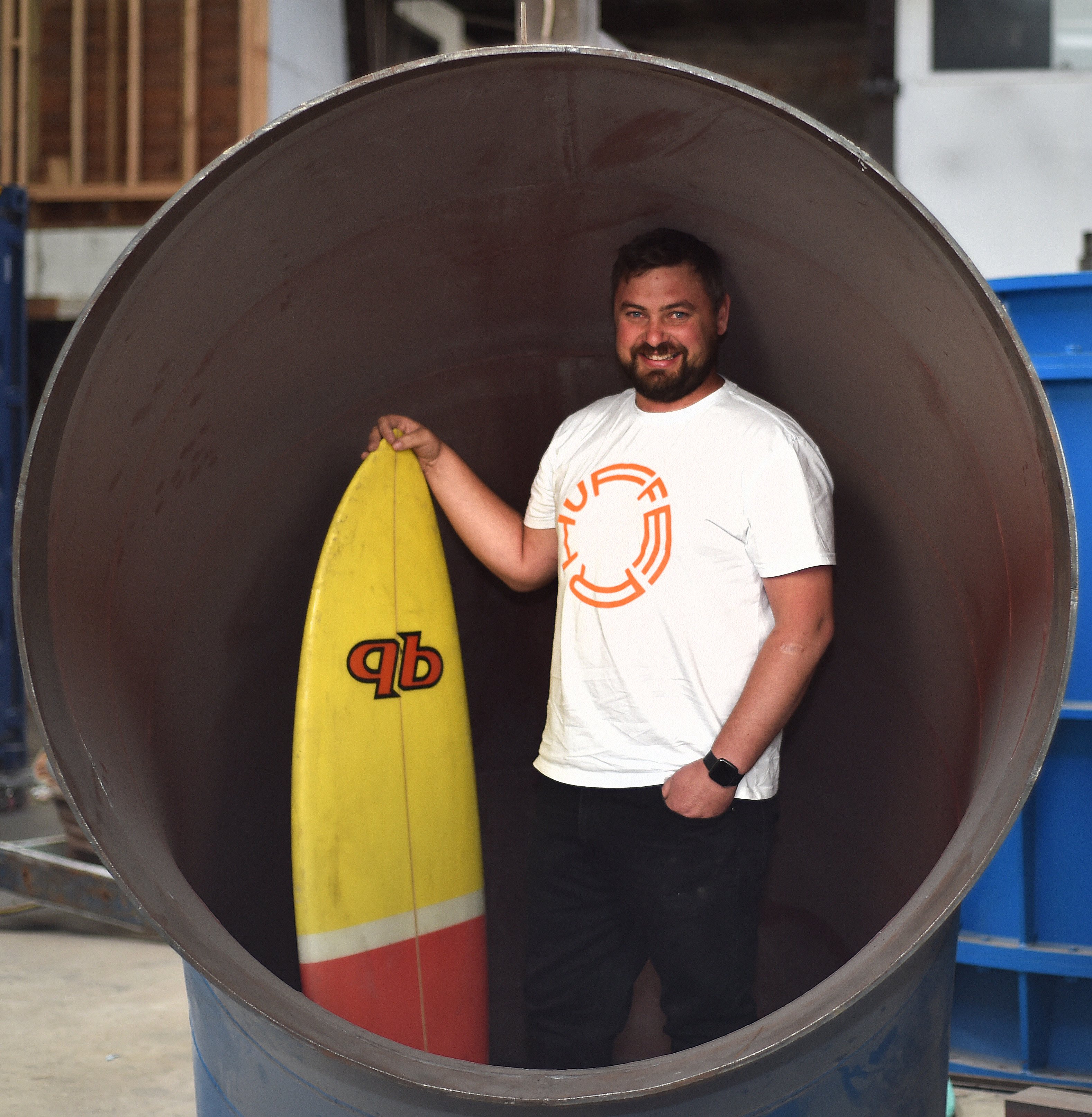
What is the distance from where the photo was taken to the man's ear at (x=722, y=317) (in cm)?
224

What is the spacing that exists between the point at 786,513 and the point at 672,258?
556 millimetres

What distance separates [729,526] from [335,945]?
49.2 inches

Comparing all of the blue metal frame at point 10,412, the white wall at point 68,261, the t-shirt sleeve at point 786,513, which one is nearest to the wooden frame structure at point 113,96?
the white wall at point 68,261

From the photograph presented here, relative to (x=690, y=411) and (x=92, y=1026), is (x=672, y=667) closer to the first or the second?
(x=690, y=411)

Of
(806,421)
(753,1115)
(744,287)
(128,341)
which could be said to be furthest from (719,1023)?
(128,341)

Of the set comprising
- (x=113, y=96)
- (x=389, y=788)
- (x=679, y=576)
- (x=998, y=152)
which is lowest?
(x=389, y=788)

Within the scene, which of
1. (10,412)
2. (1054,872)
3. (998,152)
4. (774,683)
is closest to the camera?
(774,683)

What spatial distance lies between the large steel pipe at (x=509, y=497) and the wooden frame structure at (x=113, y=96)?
6.55m

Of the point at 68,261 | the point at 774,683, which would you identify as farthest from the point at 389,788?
the point at 68,261

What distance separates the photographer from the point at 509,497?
2832mm

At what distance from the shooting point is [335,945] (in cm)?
240

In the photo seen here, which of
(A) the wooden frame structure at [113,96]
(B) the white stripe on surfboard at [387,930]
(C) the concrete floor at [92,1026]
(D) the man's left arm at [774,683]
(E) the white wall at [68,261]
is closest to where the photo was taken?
(D) the man's left arm at [774,683]

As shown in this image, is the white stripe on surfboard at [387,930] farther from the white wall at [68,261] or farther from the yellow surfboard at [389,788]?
the white wall at [68,261]

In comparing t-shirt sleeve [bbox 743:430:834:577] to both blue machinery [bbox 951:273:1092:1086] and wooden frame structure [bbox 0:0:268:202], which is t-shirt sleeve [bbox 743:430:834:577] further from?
wooden frame structure [bbox 0:0:268:202]
